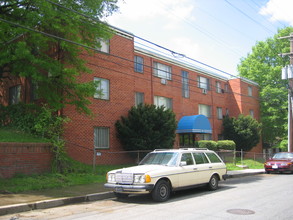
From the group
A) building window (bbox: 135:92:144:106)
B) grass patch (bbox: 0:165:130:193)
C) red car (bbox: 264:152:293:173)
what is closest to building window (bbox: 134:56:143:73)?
building window (bbox: 135:92:144:106)

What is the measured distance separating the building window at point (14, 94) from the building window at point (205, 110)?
1586 cm

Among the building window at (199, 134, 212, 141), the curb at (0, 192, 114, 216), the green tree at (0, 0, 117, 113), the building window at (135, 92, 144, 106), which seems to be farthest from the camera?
the building window at (199, 134, 212, 141)

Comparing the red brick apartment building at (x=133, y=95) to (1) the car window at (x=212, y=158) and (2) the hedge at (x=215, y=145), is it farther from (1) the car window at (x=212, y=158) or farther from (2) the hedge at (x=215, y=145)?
(1) the car window at (x=212, y=158)

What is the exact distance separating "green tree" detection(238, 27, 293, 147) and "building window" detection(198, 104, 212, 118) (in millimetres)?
7310

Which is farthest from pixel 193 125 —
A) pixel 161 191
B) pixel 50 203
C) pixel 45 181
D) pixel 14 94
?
pixel 50 203

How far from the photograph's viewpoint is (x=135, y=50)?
2239 cm

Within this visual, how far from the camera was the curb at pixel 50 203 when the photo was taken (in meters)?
7.75

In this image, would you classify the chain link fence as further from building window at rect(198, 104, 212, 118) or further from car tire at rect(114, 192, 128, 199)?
building window at rect(198, 104, 212, 118)

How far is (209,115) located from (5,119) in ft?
62.9

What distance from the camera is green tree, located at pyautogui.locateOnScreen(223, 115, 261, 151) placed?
29.5m

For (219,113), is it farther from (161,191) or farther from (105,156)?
(161,191)

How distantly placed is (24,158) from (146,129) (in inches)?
306

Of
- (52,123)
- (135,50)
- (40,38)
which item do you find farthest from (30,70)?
(135,50)

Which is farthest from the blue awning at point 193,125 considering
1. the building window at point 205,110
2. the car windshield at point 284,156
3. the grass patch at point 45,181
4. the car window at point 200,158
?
the car window at point 200,158
